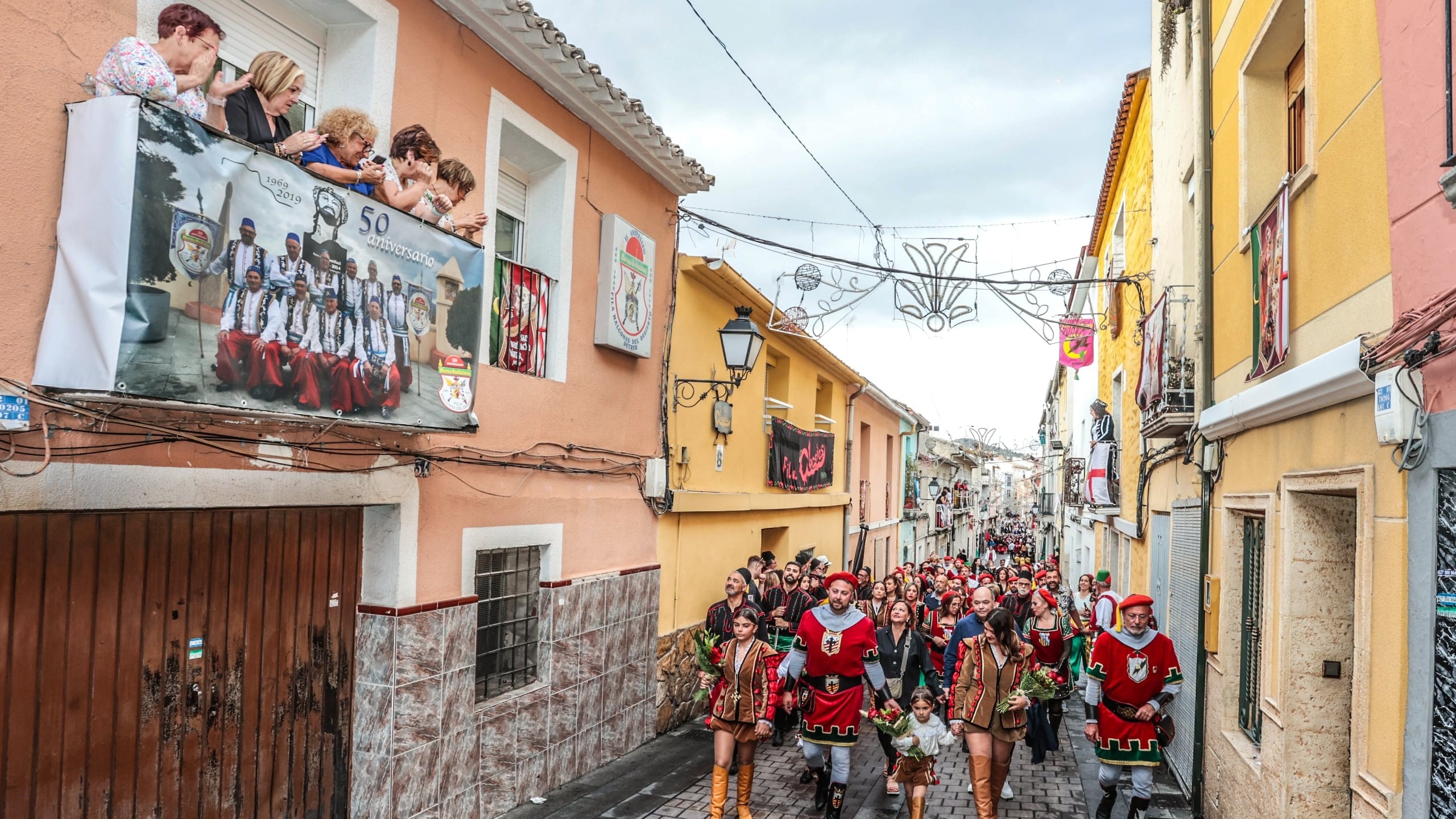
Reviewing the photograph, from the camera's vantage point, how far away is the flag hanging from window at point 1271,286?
20.7ft

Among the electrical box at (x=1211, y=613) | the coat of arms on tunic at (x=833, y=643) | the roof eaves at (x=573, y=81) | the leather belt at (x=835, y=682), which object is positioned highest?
the roof eaves at (x=573, y=81)

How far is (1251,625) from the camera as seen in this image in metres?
7.51

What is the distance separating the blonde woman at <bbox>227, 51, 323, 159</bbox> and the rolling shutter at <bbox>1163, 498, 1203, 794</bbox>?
7591 mm

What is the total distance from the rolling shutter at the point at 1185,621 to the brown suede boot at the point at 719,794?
414cm

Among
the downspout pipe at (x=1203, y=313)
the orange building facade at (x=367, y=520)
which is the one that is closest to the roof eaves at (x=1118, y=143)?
the downspout pipe at (x=1203, y=313)

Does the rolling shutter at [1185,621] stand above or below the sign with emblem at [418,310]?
below

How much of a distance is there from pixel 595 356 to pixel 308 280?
414 cm

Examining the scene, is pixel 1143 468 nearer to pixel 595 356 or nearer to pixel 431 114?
pixel 595 356

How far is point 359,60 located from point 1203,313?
7159 millimetres

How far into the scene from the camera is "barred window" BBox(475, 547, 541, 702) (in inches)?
309

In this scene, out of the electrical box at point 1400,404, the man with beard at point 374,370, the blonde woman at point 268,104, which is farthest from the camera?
the man with beard at point 374,370

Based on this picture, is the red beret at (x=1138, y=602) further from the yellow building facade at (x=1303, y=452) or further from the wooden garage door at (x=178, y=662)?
the wooden garage door at (x=178, y=662)

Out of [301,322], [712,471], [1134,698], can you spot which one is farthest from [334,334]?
[712,471]

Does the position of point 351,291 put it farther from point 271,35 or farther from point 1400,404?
point 1400,404
